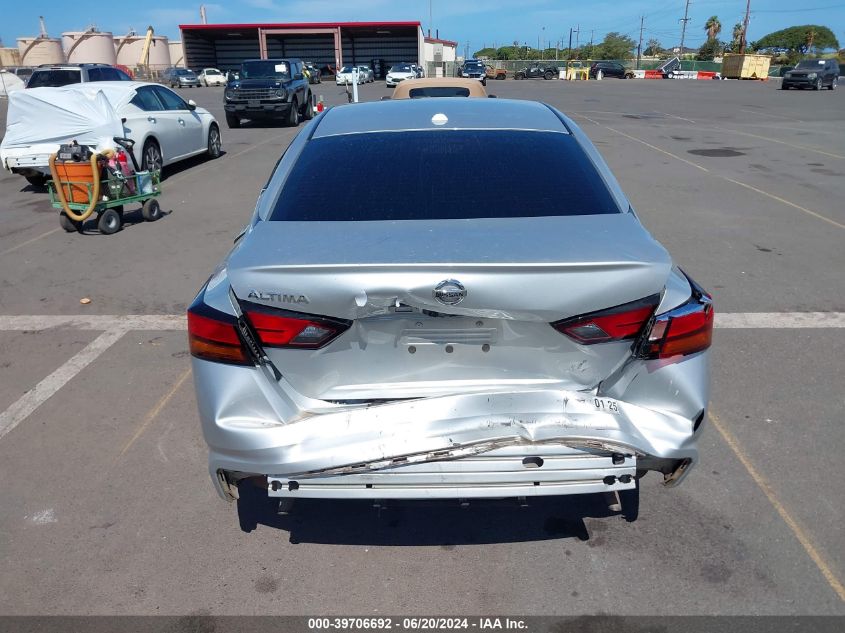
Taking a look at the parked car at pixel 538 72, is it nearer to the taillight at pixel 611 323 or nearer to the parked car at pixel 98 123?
the parked car at pixel 98 123

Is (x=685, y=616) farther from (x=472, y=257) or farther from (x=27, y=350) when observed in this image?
(x=27, y=350)

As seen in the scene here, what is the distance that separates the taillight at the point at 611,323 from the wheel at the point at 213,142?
13228 mm

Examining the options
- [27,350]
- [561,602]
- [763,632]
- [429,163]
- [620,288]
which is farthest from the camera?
[27,350]

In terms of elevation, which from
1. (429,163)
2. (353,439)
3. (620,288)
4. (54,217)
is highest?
(429,163)

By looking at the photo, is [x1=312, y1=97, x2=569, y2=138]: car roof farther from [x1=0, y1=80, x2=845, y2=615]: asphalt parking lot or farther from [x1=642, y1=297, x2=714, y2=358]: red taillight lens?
[x1=642, y1=297, x2=714, y2=358]: red taillight lens

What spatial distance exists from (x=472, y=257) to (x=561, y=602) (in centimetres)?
144

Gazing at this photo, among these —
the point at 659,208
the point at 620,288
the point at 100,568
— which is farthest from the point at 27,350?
the point at 659,208

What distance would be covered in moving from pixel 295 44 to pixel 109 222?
2767 inches

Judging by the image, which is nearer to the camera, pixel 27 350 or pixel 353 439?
pixel 353 439

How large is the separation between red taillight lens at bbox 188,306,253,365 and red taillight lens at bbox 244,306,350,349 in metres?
0.09

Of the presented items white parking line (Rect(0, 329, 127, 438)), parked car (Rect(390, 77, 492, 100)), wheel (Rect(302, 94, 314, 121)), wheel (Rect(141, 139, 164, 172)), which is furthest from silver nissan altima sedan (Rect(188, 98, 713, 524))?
wheel (Rect(302, 94, 314, 121))

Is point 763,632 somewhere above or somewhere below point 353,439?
below

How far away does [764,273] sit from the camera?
22.1 feet

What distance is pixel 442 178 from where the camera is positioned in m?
3.19
